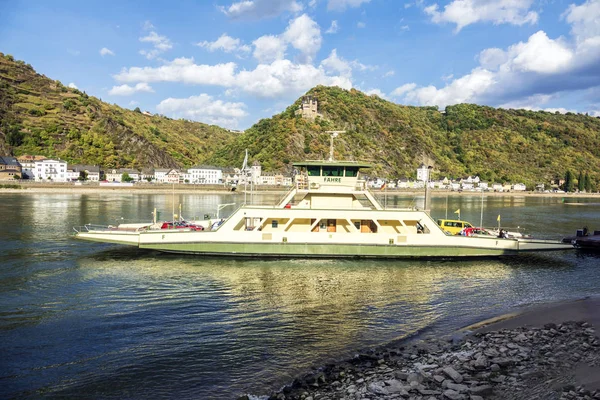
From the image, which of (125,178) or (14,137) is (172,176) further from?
(14,137)

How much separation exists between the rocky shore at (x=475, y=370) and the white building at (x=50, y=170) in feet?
436

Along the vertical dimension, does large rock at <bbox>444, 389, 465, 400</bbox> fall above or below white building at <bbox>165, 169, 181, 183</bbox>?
below

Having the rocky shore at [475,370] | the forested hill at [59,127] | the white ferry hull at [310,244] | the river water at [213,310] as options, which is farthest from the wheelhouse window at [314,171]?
the forested hill at [59,127]

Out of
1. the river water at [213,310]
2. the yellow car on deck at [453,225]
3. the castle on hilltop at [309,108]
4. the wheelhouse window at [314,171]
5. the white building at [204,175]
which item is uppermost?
the castle on hilltop at [309,108]

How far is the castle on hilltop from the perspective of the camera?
186m

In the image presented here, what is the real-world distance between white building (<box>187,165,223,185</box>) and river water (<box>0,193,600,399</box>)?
123m

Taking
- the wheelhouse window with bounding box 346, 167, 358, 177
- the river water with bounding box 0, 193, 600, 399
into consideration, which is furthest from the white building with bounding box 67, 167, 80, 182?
the wheelhouse window with bounding box 346, 167, 358, 177

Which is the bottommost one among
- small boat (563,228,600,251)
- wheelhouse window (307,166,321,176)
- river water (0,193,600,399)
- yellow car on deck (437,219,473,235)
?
river water (0,193,600,399)

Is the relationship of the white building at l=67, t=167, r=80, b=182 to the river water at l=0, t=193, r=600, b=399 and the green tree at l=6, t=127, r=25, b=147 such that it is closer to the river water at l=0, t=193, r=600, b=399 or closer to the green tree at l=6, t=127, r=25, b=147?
the green tree at l=6, t=127, r=25, b=147

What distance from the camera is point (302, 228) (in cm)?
2630

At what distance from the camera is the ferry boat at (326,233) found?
83.3 feet

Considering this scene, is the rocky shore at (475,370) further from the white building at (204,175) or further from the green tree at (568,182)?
the green tree at (568,182)

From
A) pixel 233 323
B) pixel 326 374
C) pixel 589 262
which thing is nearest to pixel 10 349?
pixel 233 323

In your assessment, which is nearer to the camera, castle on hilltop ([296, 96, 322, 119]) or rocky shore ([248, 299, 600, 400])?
rocky shore ([248, 299, 600, 400])
